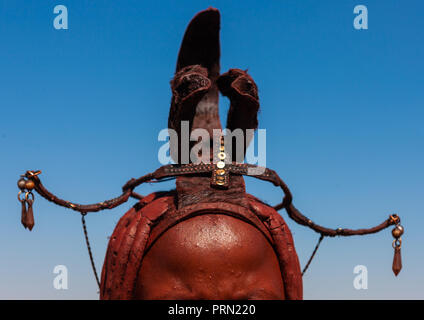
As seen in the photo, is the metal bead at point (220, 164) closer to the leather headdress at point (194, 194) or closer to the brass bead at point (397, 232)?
the leather headdress at point (194, 194)

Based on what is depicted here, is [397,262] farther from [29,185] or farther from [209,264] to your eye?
[29,185]

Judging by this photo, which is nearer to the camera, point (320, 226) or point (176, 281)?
point (176, 281)

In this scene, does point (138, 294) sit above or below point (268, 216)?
below

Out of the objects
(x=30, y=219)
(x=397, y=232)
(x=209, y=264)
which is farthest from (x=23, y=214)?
(x=397, y=232)

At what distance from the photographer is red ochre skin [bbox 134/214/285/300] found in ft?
13.0

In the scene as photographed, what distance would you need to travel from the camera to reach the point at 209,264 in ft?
13.0

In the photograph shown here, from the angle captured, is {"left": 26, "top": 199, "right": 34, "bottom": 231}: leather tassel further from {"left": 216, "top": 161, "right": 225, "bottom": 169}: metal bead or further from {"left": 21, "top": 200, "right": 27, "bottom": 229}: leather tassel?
{"left": 216, "top": 161, "right": 225, "bottom": 169}: metal bead

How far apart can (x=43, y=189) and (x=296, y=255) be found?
1974mm

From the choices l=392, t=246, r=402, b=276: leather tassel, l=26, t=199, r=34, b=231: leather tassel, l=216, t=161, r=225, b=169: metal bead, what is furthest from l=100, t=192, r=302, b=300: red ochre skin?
l=392, t=246, r=402, b=276: leather tassel

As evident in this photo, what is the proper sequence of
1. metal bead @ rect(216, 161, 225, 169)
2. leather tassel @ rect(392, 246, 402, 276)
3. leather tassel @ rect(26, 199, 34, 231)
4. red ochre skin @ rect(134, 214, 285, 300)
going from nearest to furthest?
red ochre skin @ rect(134, 214, 285, 300) → leather tassel @ rect(26, 199, 34, 231) → metal bead @ rect(216, 161, 225, 169) → leather tassel @ rect(392, 246, 402, 276)

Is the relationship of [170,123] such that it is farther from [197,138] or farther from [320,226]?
[320,226]
